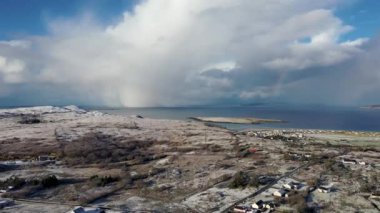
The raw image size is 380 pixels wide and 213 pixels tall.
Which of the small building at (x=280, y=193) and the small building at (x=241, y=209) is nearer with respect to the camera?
the small building at (x=241, y=209)

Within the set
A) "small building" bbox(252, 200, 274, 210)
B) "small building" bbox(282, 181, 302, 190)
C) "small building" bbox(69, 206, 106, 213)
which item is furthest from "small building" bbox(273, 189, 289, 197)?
"small building" bbox(69, 206, 106, 213)

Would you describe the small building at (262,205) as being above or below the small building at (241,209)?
above

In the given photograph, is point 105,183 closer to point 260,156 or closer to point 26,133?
point 260,156

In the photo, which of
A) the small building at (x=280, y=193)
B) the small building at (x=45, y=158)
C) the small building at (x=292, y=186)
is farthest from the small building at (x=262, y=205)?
the small building at (x=45, y=158)

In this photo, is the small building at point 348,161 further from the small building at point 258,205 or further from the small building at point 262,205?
the small building at point 258,205

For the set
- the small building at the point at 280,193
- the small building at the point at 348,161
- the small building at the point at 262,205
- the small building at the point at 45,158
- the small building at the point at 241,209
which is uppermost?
the small building at the point at 45,158

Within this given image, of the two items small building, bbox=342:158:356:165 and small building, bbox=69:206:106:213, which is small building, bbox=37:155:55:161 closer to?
small building, bbox=69:206:106:213

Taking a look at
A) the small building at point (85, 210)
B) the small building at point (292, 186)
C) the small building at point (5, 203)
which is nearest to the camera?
the small building at point (85, 210)

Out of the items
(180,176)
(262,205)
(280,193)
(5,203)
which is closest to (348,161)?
(280,193)

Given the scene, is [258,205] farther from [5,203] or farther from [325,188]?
[5,203]

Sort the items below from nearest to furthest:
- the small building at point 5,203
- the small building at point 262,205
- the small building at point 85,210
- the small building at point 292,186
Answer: the small building at point 85,210 < the small building at point 262,205 < the small building at point 5,203 < the small building at point 292,186
